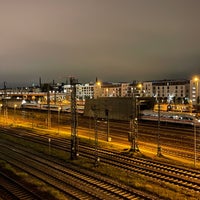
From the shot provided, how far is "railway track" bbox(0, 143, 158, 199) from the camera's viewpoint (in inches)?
771

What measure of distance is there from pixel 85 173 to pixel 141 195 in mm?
6965

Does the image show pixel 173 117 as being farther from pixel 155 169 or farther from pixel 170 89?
pixel 170 89

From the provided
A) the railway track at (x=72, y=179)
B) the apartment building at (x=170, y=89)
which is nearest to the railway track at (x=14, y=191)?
the railway track at (x=72, y=179)

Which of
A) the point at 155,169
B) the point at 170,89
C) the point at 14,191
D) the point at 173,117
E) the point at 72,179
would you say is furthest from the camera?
the point at 170,89

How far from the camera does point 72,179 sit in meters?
23.3

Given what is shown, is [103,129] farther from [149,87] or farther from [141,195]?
[149,87]

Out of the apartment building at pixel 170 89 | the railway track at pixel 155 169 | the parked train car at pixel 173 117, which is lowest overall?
the railway track at pixel 155 169

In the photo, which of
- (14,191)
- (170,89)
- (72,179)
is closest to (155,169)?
(72,179)

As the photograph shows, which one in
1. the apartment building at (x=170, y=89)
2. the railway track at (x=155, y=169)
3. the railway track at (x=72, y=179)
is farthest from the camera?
the apartment building at (x=170, y=89)

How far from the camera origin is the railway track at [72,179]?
19578 millimetres

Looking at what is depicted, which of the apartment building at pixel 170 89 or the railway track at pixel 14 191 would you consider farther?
the apartment building at pixel 170 89

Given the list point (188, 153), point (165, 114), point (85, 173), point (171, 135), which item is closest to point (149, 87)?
point (165, 114)

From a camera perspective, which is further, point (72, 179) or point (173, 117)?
point (173, 117)

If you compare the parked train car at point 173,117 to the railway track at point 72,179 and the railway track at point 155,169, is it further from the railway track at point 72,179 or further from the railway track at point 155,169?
the railway track at point 72,179
